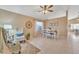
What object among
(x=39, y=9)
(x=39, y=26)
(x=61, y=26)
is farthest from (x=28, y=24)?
(x=61, y=26)

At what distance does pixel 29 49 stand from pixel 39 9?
2.10ft

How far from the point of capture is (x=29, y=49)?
2215mm

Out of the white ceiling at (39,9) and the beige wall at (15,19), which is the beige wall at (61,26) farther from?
the beige wall at (15,19)

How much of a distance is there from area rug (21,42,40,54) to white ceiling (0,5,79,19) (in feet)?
1.55

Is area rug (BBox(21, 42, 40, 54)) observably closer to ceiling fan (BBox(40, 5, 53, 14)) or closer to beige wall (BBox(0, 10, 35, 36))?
beige wall (BBox(0, 10, 35, 36))

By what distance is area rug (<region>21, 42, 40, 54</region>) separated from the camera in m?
2.21

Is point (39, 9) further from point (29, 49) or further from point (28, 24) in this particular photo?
point (29, 49)

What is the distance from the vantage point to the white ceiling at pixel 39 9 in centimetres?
219

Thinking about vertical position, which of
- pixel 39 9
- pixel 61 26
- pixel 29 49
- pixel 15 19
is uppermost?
pixel 39 9

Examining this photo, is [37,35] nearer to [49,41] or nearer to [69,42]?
[49,41]

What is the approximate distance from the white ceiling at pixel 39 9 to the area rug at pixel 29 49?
47cm

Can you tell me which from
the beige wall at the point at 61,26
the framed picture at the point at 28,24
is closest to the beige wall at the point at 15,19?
the framed picture at the point at 28,24
